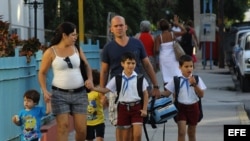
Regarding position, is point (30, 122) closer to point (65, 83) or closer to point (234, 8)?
point (65, 83)

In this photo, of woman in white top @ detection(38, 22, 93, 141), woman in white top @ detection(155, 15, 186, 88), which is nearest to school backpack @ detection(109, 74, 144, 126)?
woman in white top @ detection(38, 22, 93, 141)

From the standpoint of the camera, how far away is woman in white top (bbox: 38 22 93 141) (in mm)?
9383

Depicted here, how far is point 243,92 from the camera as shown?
21844mm

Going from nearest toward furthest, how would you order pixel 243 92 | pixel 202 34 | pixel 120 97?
1. pixel 120 97
2. pixel 243 92
3. pixel 202 34

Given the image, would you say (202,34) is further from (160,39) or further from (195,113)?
(195,113)

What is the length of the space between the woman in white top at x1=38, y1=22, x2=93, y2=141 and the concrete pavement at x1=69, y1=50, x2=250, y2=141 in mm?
2725

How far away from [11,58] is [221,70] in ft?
77.5

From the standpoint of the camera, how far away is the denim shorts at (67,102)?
938 cm

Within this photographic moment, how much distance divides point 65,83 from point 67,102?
0.23 metres

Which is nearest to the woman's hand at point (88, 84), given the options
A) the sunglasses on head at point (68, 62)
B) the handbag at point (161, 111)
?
the sunglasses on head at point (68, 62)

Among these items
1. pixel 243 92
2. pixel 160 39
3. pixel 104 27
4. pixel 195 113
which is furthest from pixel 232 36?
pixel 195 113

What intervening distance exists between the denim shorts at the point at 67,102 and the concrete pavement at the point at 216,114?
2.74 metres

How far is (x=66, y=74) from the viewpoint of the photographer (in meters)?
9.38

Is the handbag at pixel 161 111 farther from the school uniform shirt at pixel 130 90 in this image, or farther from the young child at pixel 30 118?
the young child at pixel 30 118
